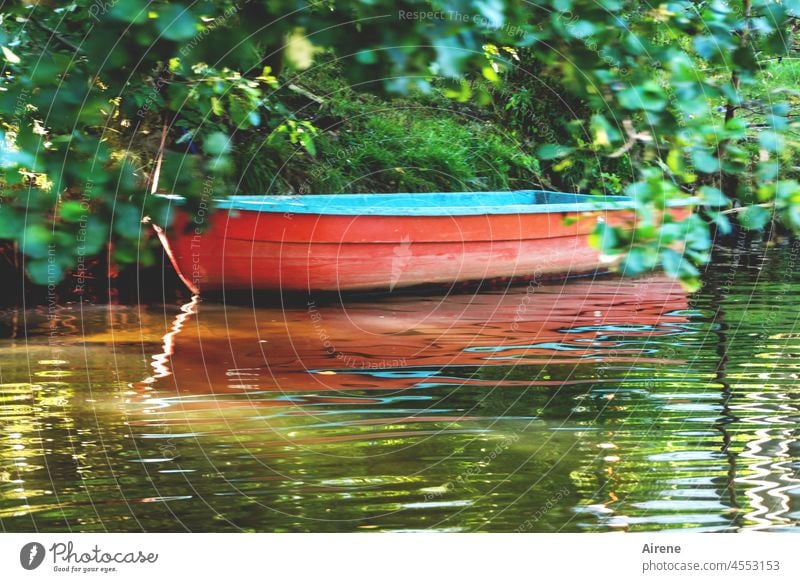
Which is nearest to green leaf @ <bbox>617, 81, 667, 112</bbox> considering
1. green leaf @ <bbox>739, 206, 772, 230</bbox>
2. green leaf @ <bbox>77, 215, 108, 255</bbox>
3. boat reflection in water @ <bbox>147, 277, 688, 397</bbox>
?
green leaf @ <bbox>739, 206, 772, 230</bbox>

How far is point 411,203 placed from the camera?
7.63 m

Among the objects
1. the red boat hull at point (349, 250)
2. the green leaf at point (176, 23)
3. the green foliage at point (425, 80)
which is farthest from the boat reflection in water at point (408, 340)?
the green leaf at point (176, 23)

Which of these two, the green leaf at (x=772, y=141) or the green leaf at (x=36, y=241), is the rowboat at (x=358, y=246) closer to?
the green leaf at (x=772, y=141)

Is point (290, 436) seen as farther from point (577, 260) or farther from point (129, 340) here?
point (577, 260)

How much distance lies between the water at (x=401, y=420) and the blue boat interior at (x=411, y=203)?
66 cm

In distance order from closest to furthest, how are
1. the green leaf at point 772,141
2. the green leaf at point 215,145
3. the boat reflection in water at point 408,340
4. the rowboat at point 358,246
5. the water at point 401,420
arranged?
the green leaf at point 772,141, the green leaf at point 215,145, the water at point 401,420, the boat reflection in water at point 408,340, the rowboat at point 358,246

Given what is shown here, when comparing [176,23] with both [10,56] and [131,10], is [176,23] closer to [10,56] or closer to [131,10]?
[131,10]

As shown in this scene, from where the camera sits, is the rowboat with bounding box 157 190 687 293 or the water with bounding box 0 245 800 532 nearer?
the water with bounding box 0 245 800 532

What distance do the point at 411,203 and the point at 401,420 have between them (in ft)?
14.8

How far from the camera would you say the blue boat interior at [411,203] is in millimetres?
5730

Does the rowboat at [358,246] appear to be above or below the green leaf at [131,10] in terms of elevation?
below

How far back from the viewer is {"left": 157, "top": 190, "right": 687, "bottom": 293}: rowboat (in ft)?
19.2

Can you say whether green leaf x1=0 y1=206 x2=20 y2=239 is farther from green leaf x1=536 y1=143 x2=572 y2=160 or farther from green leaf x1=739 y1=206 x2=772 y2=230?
green leaf x1=739 y1=206 x2=772 y2=230

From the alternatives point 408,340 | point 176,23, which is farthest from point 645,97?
point 408,340
